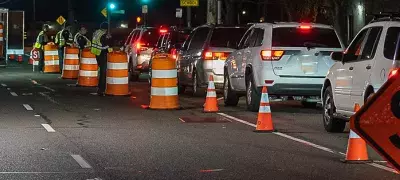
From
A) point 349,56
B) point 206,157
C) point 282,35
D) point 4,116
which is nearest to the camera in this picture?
point 206,157

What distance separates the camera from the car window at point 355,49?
1411cm

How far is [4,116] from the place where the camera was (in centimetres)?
1727

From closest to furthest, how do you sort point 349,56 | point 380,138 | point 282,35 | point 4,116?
point 380,138, point 349,56, point 4,116, point 282,35

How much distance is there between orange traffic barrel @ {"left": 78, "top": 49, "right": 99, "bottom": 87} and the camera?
2633 cm

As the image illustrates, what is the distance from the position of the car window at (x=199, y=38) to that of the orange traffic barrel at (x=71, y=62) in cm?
795

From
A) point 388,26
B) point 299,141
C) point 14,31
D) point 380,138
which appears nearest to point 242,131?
point 299,141

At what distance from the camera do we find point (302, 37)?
18.4 m

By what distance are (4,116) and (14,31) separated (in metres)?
26.0

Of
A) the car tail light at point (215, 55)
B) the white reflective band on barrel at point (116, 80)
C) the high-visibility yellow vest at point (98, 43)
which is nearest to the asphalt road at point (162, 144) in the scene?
the car tail light at point (215, 55)

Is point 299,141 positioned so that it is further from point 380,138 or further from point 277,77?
point 380,138

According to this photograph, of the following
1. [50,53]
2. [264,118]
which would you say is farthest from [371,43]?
[50,53]

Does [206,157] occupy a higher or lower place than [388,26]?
lower

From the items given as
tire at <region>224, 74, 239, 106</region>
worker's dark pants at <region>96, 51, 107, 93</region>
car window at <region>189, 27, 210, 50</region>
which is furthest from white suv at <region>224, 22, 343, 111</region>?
worker's dark pants at <region>96, 51, 107, 93</region>

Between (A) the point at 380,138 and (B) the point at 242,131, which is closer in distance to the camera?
(A) the point at 380,138
